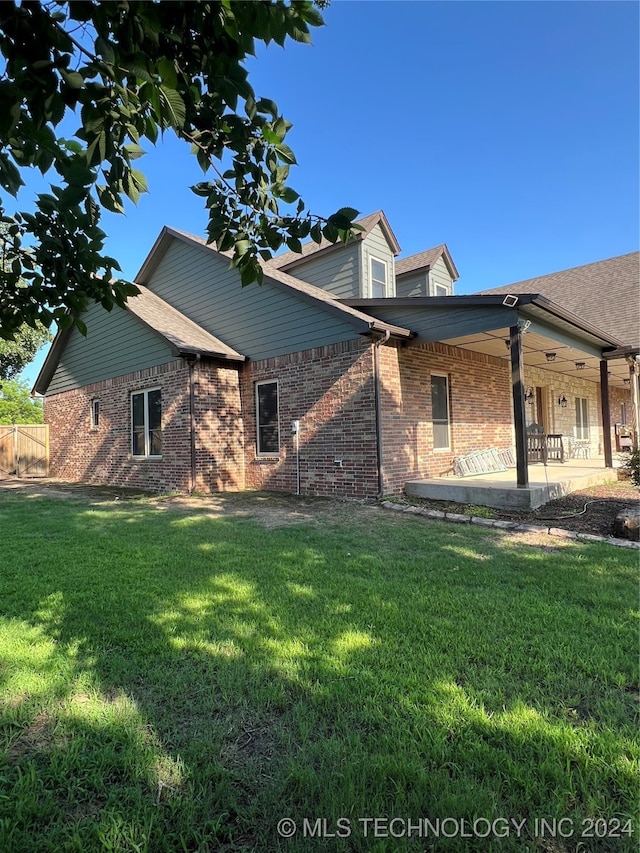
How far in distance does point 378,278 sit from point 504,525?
7628 millimetres

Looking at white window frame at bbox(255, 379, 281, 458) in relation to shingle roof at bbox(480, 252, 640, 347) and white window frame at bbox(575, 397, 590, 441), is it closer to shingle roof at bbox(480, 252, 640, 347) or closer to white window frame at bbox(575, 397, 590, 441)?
shingle roof at bbox(480, 252, 640, 347)

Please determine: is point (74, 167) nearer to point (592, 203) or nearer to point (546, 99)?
point (546, 99)

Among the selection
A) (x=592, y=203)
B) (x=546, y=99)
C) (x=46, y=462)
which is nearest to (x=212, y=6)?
(x=546, y=99)

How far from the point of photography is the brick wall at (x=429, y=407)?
9008 millimetres

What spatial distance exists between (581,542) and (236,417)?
8.08 metres

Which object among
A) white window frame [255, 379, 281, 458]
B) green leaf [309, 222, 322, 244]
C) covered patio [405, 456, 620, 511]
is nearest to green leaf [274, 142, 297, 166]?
green leaf [309, 222, 322, 244]

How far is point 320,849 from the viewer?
5.01 feet

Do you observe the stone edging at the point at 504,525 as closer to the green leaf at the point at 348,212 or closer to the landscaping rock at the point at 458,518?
the landscaping rock at the point at 458,518

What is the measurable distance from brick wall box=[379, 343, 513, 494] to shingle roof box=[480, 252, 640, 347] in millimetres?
4874

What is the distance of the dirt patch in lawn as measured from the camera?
701 cm

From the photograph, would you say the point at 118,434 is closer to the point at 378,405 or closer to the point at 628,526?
the point at 378,405

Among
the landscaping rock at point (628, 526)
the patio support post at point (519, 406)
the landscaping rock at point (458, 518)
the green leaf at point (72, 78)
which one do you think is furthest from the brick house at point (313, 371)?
the green leaf at point (72, 78)

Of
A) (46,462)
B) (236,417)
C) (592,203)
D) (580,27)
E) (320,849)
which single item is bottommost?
(320,849)

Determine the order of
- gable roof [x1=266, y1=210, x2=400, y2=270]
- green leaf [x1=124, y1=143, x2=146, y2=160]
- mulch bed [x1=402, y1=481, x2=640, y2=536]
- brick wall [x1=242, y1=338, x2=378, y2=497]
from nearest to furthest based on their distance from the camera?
green leaf [x1=124, y1=143, x2=146, y2=160], mulch bed [x1=402, y1=481, x2=640, y2=536], brick wall [x1=242, y1=338, x2=378, y2=497], gable roof [x1=266, y1=210, x2=400, y2=270]
